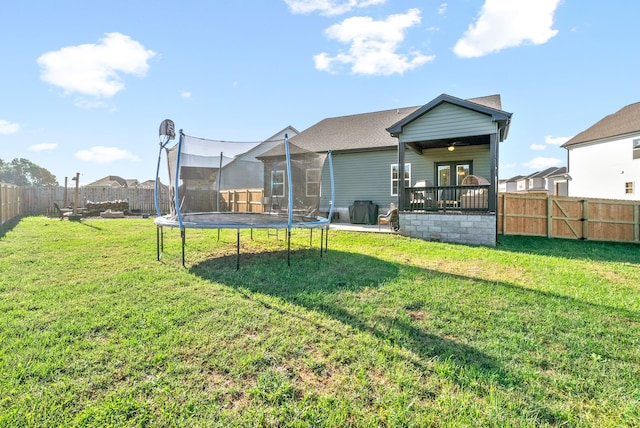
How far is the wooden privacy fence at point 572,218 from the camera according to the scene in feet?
29.7

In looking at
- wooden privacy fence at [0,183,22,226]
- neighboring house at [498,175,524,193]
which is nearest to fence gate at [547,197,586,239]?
wooden privacy fence at [0,183,22,226]

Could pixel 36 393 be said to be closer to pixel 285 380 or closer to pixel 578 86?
pixel 285 380

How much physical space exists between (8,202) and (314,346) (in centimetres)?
1557

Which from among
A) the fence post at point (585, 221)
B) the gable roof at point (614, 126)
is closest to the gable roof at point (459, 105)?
the fence post at point (585, 221)

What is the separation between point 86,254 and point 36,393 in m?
4.73

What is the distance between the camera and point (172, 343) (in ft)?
7.64

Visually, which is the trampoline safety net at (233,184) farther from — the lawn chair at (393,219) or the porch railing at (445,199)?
the porch railing at (445,199)

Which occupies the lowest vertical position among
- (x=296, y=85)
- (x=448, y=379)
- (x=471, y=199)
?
(x=448, y=379)

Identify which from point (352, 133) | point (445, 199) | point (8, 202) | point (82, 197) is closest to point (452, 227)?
point (445, 199)

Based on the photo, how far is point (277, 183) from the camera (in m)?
8.21

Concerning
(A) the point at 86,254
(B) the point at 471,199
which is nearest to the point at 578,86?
(B) the point at 471,199

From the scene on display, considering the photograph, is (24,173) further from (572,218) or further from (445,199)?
(572,218)

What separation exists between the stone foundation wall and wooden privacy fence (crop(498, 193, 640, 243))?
1.97m

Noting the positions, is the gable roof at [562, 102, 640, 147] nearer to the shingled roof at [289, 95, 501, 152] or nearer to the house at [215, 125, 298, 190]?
the shingled roof at [289, 95, 501, 152]
